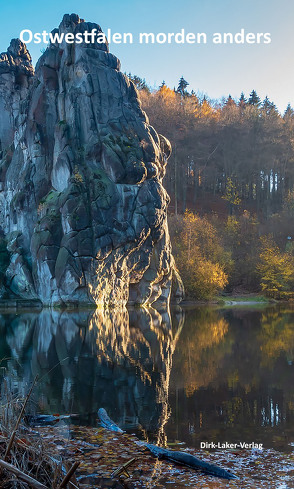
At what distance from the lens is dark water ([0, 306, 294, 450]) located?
32.1 feet

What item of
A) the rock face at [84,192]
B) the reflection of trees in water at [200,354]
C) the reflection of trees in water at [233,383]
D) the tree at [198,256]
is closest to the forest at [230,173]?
the tree at [198,256]

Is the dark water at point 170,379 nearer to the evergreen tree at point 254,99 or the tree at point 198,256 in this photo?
the tree at point 198,256

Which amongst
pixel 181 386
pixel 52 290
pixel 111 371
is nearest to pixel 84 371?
pixel 111 371

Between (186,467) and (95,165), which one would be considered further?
(95,165)

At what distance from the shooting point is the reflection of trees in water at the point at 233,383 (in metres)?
9.91

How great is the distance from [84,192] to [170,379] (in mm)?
36554

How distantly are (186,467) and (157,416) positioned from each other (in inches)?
117

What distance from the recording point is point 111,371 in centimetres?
1553

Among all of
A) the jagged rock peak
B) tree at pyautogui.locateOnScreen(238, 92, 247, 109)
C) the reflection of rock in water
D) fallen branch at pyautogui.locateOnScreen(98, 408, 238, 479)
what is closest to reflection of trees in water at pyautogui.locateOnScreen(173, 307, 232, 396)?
the reflection of rock in water

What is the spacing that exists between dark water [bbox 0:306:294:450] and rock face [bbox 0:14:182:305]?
2191cm

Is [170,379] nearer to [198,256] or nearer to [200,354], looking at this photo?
[200,354]

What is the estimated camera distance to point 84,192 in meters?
49.0

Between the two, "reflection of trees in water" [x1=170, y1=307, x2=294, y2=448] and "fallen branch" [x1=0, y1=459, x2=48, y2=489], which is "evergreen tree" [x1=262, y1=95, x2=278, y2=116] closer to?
"reflection of trees in water" [x1=170, y1=307, x2=294, y2=448]

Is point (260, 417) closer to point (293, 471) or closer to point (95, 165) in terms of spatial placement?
point (293, 471)
